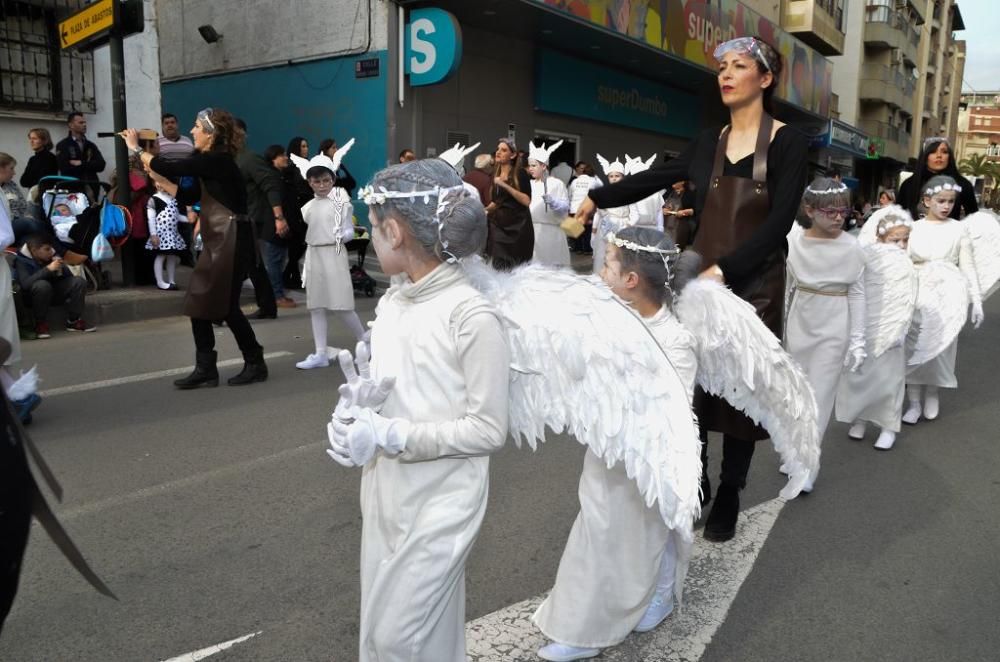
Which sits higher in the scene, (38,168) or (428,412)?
(38,168)

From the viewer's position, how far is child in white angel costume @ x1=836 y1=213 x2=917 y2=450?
5090mm

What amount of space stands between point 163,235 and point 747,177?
26.8ft

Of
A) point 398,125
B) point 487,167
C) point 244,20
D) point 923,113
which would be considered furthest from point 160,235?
point 923,113

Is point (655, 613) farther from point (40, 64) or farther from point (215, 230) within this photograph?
point (40, 64)

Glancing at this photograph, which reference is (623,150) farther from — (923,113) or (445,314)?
(923,113)

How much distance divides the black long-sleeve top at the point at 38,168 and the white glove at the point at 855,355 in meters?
9.28

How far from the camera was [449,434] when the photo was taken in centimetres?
192

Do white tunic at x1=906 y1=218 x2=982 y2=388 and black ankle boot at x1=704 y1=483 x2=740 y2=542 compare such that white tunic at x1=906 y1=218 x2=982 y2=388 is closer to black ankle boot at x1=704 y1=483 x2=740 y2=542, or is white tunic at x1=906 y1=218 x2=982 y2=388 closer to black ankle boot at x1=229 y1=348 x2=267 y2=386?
black ankle boot at x1=704 y1=483 x2=740 y2=542

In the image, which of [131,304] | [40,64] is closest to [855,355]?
[131,304]

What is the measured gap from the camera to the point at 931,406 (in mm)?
6000

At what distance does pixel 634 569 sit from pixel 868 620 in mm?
1080

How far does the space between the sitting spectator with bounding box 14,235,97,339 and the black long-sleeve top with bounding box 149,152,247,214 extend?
9.12 ft

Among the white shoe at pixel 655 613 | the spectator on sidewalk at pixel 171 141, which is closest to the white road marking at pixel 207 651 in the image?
the white shoe at pixel 655 613

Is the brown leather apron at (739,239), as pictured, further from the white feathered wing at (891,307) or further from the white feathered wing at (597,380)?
the white feathered wing at (891,307)
